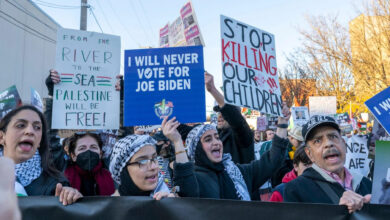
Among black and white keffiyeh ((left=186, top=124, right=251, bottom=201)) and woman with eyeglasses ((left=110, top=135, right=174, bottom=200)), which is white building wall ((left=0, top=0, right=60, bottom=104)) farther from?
woman with eyeglasses ((left=110, top=135, right=174, bottom=200))

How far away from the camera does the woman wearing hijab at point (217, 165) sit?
2822 mm

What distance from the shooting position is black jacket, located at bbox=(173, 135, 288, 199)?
8.19ft

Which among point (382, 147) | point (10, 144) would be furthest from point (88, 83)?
point (382, 147)

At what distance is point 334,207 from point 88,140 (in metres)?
2.49

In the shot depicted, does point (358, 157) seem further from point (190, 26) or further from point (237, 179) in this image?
point (190, 26)

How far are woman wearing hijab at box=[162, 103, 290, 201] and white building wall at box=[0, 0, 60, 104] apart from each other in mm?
15021

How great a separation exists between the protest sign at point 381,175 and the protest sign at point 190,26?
110 inches

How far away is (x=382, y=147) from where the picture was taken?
7.18 ft

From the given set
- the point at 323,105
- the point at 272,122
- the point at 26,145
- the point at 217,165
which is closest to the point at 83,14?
the point at 272,122

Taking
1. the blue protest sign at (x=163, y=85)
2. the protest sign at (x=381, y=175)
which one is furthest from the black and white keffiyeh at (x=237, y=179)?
the protest sign at (x=381, y=175)

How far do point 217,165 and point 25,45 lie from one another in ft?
57.5

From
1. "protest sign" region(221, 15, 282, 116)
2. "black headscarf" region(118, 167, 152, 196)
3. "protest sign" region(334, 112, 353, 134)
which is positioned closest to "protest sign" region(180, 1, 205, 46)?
"protest sign" region(221, 15, 282, 116)

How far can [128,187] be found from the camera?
2.48 meters

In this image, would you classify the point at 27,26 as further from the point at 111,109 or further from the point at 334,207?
the point at 334,207
